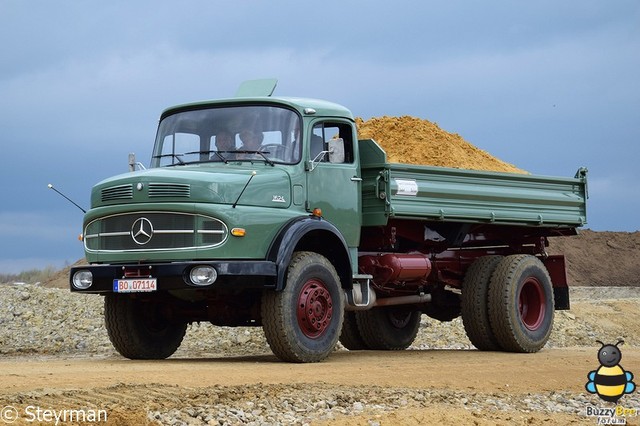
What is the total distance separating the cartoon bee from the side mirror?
4.33m

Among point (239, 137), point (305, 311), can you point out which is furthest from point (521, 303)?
point (239, 137)

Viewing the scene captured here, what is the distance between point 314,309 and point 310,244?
1074 mm

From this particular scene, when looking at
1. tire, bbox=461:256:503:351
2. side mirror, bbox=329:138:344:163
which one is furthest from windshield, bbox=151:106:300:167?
tire, bbox=461:256:503:351

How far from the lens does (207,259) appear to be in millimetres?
12812

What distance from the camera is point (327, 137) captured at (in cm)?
1457

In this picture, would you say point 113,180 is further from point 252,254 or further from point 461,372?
point 461,372

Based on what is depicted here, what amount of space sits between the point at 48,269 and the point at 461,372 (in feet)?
109

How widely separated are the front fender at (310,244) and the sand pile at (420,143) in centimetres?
1144

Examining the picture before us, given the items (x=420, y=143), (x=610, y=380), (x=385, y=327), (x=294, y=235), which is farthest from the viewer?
(x=420, y=143)

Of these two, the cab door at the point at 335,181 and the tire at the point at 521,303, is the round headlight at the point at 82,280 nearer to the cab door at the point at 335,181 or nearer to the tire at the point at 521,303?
the cab door at the point at 335,181

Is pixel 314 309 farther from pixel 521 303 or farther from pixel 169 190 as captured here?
pixel 521 303

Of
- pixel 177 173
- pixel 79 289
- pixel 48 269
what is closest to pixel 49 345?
pixel 79 289

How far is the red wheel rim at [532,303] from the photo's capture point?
1756cm

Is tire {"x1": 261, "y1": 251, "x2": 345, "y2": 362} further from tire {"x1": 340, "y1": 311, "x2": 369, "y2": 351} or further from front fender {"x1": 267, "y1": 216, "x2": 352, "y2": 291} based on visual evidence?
tire {"x1": 340, "y1": 311, "x2": 369, "y2": 351}
